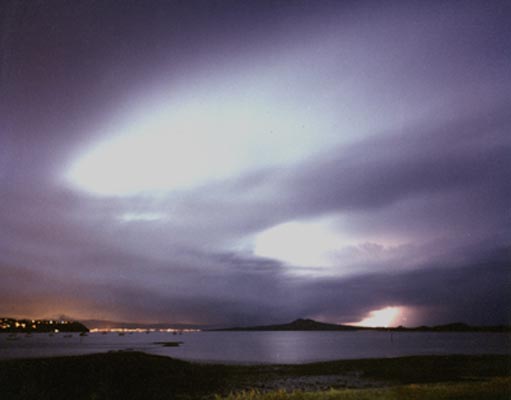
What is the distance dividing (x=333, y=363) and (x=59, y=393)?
42773 millimetres

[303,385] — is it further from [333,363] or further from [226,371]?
[333,363]

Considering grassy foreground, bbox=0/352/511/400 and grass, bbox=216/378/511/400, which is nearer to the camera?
grass, bbox=216/378/511/400

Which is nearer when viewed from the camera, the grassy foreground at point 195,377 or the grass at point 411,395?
the grass at point 411,395

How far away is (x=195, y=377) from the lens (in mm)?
50250

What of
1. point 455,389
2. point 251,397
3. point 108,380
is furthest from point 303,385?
point 251,397

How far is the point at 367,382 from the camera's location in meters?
48.0

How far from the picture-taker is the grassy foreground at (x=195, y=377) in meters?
40.1

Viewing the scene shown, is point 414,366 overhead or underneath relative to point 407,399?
underneath

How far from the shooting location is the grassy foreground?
40.1m

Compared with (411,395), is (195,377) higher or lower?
lower

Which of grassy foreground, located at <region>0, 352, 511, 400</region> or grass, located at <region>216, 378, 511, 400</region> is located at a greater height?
grass, located at <region>216, 378, 511, 400</region>

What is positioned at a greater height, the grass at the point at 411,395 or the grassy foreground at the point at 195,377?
the grass at the point at 411,395

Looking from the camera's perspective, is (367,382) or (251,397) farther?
(367,382)

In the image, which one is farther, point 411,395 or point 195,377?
point 195,377
